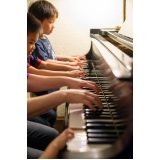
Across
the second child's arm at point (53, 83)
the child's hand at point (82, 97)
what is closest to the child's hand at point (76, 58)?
the second child's arm at point (53, 83)

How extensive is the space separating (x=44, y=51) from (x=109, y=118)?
396 millimetres

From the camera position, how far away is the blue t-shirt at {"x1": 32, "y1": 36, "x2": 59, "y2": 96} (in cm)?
115

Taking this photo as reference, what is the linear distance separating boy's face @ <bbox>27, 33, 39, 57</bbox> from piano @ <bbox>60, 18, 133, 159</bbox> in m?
0.27

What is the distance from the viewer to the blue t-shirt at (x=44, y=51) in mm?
1145

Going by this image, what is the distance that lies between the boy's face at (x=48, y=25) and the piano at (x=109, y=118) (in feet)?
0.75

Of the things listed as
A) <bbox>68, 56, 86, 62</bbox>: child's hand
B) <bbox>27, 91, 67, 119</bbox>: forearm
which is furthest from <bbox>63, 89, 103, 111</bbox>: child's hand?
<bbox>68, 56, 86, 62</bbox>: child's hand

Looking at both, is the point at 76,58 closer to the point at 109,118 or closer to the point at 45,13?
the point at 45,13

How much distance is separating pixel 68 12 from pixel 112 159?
0.58m

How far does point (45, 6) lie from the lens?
1.13 m

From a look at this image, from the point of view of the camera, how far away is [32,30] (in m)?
1.11

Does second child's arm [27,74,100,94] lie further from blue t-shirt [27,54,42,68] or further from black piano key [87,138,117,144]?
black piano key [87,138,117,144]
